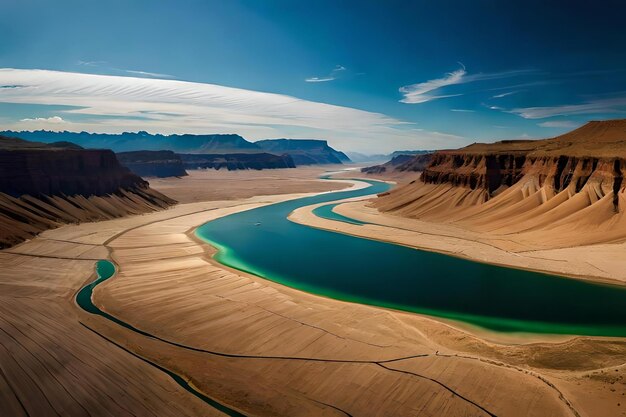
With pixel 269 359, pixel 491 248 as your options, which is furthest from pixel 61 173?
pixel 491 248

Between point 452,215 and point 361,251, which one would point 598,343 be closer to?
point 361,251

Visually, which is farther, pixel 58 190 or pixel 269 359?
pixel 58 190

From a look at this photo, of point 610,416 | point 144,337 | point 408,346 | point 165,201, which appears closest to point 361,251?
point 408,346

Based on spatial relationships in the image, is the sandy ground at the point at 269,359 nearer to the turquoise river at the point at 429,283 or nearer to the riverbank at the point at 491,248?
the turquoise river at the point at 429,283

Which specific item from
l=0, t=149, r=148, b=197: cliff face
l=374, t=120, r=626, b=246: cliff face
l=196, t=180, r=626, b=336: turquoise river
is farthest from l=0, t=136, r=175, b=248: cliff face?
l=374, t=120, r=626, b=246: cliff face

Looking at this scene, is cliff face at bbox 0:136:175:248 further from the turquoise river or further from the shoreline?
the shoreline

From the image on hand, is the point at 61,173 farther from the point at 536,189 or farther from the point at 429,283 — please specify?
the point at 536,189
